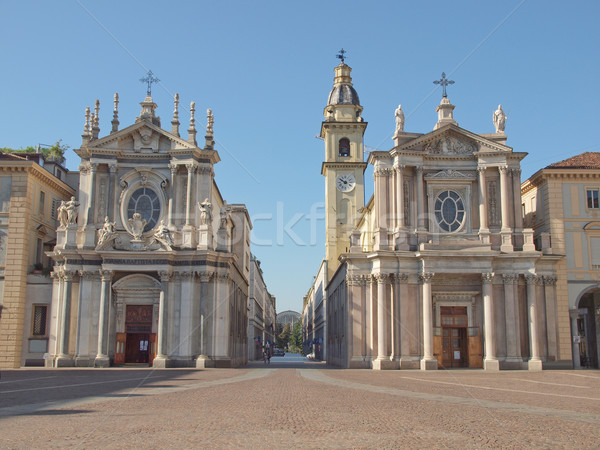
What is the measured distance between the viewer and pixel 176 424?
1380cm

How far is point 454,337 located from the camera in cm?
4756

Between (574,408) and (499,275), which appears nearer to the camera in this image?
(574,408)

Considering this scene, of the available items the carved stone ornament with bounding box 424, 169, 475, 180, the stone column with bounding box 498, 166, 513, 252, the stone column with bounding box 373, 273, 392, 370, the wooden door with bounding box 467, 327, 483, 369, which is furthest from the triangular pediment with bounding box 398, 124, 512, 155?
the wooden door with bounding box 467, 327, 483, 369

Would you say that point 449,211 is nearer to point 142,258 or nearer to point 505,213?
point 505,213

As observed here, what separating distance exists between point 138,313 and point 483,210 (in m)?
26.5

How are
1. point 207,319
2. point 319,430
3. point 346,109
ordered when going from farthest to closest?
point 346,109, point 207,319, point 319,430

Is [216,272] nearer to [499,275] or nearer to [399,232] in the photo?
[399,232]

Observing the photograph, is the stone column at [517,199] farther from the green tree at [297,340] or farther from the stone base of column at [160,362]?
the green tree at [297,340]

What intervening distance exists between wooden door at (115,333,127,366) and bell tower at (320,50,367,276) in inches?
1223

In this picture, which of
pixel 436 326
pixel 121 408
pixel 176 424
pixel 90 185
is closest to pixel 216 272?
pixel 90 185

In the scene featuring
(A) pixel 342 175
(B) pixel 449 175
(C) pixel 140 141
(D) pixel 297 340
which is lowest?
(D) pixel 297 340

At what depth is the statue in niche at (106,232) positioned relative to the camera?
148ft

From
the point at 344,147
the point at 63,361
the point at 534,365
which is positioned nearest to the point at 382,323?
the point at 534,365

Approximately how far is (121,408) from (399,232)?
32086mm
